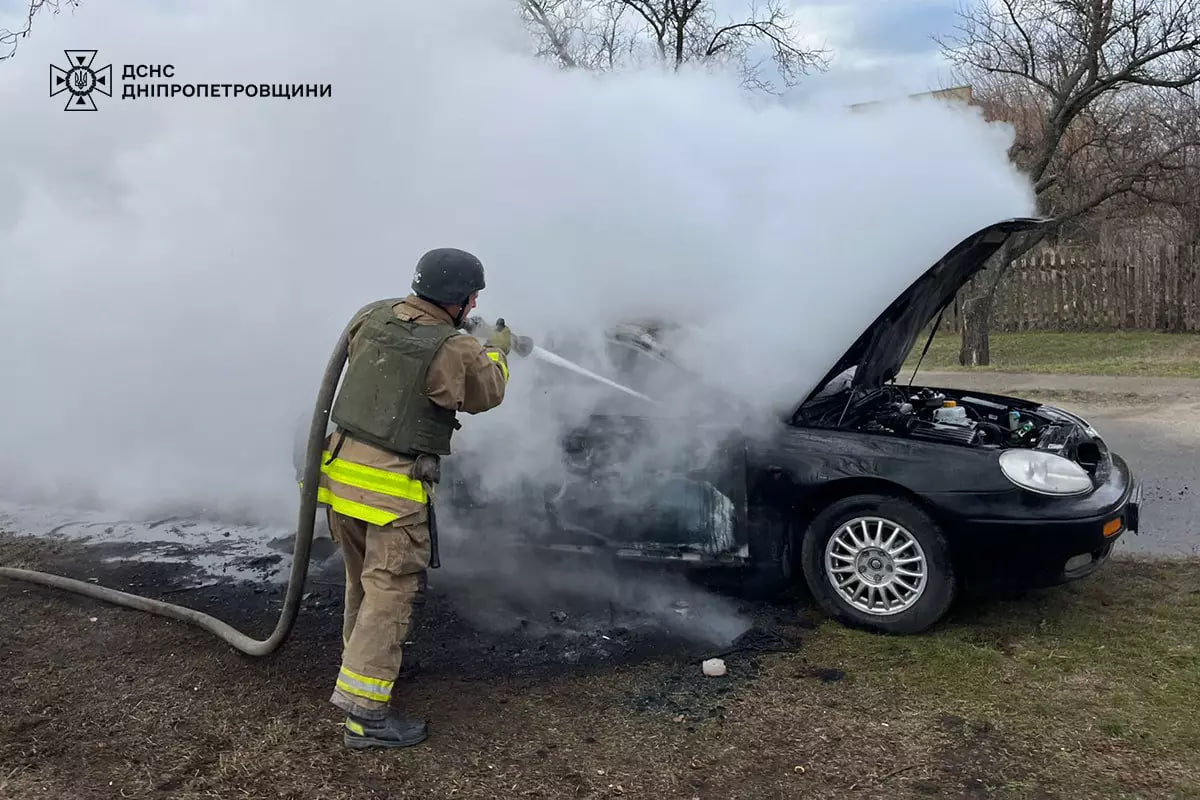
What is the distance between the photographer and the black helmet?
3.37 metres

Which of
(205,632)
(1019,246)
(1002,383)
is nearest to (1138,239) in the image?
(1019,246)

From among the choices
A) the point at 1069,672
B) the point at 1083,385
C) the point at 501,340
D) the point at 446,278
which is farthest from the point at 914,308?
the point at 1083,385

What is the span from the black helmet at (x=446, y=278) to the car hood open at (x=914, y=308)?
1845 millimetres

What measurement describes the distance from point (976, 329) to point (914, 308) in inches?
409

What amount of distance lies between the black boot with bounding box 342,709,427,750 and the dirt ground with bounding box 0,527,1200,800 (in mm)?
59

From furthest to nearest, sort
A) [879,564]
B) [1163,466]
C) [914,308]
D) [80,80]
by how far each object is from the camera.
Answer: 1. [1163,466]
2. [80,80]
3. [914,308]
4. [879,564]

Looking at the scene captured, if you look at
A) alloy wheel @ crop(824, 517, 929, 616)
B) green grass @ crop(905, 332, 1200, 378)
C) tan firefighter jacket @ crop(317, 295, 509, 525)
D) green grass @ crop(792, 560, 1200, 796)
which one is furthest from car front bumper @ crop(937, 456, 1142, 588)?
green grass @ crop(905, 332, 1200, 378)

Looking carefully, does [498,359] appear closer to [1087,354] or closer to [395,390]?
[395,390]

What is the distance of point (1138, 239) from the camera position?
17.3 m

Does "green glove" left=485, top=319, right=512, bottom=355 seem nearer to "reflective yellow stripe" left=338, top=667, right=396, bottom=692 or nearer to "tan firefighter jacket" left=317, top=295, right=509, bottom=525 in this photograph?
"tan firefighter jacket" left=317, top=295, right=509, bottom=525

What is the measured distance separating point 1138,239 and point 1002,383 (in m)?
8.27

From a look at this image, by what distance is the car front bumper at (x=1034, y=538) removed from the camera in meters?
3.84

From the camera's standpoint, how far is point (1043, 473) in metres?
3.95

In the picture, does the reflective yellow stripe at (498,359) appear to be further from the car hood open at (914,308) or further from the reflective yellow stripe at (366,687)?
the car hood open at (914,308)
